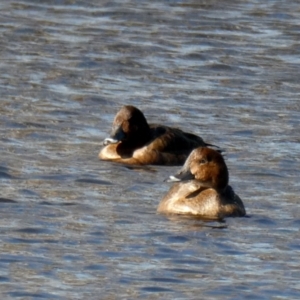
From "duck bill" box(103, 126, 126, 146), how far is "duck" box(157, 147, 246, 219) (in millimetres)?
2096

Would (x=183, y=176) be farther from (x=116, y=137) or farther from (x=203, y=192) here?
(x=116, y=137)

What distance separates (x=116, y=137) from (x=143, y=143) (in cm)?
32

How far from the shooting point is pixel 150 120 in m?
16.9

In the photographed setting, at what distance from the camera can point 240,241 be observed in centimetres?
1127

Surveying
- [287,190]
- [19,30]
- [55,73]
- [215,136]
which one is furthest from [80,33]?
[287,190]

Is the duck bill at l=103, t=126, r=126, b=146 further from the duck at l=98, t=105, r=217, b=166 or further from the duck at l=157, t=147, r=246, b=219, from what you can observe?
the duck at l=157, t=147, r=246, b=219

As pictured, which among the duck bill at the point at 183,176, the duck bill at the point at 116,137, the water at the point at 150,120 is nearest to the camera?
the water at the point at 150,120

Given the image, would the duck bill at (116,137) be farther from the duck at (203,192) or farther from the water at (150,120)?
the duck at (203,192)

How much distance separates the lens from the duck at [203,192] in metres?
12.3

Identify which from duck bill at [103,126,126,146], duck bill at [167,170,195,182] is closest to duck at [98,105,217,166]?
duck bill at [103,126,126,146]

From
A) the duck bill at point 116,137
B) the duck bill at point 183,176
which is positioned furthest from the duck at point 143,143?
the duck bill at point 183,176

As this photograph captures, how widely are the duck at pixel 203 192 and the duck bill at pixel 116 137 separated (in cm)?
210

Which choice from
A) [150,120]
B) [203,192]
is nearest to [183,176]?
[203,192]

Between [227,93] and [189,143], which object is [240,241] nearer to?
[189,143]
